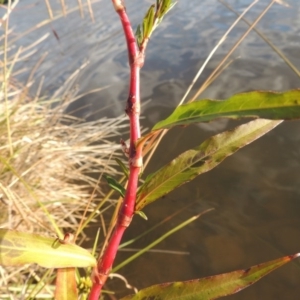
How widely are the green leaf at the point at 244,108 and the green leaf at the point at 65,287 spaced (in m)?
0.17

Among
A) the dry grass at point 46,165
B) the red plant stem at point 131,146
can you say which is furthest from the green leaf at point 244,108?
the dry grass at point 46,165

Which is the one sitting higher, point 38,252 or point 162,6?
point 162,6

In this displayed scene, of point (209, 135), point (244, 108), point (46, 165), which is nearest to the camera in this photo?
point (244, 108)

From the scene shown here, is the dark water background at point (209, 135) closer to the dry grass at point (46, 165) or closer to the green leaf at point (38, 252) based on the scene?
the dry grass at point (46, 165)

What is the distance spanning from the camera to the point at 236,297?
1.04m

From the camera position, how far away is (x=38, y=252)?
40 cm

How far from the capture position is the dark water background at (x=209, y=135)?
1.15 m

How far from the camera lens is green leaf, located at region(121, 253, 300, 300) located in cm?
37

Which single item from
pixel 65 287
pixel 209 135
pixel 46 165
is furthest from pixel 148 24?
pixel 209 135

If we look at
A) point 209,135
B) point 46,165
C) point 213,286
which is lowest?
point 209,135

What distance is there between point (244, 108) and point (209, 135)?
1258mm

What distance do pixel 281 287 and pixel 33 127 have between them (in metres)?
0.81

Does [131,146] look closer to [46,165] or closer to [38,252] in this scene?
[38,252]

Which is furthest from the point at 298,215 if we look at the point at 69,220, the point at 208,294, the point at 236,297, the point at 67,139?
the point at 208,294
